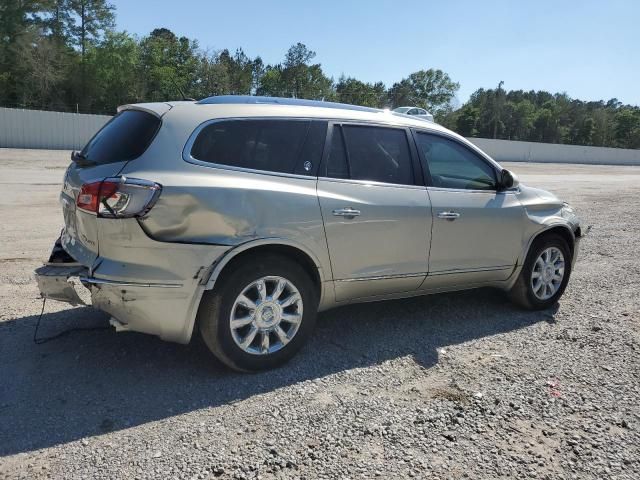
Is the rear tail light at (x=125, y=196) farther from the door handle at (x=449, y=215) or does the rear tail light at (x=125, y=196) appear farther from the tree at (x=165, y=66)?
the tree at (x=165, y=66)

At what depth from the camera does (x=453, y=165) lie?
490cm

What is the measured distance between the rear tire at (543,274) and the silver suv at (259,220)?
1.91ft

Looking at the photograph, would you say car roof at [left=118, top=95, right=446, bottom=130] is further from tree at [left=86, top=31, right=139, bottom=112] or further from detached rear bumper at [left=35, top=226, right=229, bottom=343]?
tree at [left=86, top=31, right=139, bottom=112]

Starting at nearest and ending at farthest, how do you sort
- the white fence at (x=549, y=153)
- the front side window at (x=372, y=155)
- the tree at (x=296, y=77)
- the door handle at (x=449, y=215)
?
1. the front side window at (x=372, y=155)
2. the door handle at (x=449, y=215)
3. the white fence at (x=549, y=153)
4. the tree at (x=296, y=77)

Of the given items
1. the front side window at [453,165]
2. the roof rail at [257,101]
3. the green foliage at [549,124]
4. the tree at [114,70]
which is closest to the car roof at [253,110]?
the roof rail at [257,101]

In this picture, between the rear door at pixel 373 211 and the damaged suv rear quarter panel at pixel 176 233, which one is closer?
the damaged suv rear quarter panel at pixel 176 233

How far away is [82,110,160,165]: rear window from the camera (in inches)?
139

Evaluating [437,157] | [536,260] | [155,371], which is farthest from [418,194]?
[155,371]

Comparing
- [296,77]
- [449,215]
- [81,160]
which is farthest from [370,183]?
[296,77]

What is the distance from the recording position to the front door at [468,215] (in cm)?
455

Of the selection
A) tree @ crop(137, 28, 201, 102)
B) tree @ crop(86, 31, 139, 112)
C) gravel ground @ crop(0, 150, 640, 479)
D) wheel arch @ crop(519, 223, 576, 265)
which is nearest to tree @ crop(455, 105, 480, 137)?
tree @ crop(137, 28, 201, 102)

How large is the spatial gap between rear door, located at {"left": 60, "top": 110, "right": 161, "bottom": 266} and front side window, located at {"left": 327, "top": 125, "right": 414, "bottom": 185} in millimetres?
1358

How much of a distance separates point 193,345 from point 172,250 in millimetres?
1182

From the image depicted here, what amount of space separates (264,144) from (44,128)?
96.2ft
